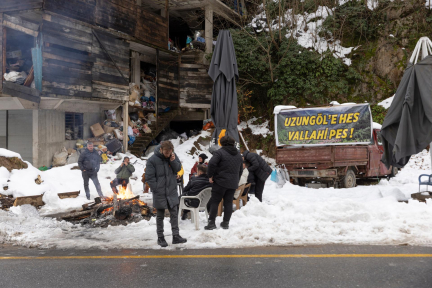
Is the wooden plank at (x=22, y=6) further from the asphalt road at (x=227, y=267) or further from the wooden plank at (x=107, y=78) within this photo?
the asphalt road at (x=227, y=267)

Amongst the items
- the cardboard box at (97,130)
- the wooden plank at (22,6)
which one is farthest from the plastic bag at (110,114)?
the wooden plank at (22,6)

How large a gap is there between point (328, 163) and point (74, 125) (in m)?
11.1

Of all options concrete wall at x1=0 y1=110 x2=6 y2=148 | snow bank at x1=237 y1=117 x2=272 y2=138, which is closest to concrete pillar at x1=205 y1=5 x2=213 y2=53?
snow bank at x1=237 y1=117 x2=272 y2=138

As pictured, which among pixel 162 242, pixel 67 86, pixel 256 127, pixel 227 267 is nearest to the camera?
pixel 227 267

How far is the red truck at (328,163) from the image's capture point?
12920 mm

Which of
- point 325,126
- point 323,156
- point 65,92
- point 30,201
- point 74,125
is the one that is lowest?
point 30,201

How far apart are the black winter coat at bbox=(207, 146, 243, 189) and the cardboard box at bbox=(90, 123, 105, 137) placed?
11.9m

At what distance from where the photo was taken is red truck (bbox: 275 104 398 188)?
42.4 ft

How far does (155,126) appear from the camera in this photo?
20.7m

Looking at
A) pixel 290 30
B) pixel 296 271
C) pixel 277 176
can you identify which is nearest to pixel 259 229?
pixel 296 271

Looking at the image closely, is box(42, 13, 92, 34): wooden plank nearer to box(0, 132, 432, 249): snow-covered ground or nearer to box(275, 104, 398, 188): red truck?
box(0, 132, 432, 249): snow-covered ground

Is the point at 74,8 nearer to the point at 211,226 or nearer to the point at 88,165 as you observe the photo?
the point at 88,165

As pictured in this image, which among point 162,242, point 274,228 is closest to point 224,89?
point 274,228

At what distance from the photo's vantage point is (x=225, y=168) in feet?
23.5
